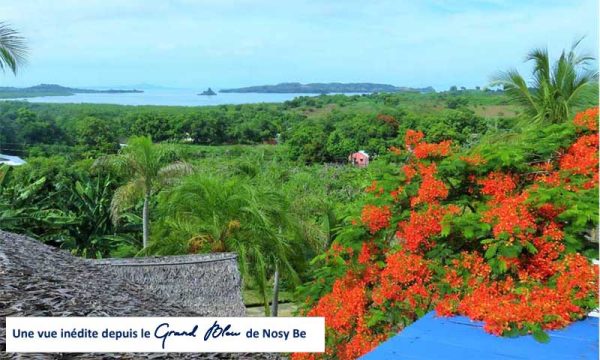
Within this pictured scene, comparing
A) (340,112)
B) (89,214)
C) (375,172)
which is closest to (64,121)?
(340,112)

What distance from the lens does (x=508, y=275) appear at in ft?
13.1

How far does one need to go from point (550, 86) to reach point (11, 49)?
A: 32.4 feet

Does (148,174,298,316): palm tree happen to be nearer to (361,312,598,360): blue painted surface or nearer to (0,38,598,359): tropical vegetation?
(0,38,598,359): tropical vegetation

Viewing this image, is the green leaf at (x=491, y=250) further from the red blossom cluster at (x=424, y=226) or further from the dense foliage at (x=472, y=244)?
the red blossom cluster at (x=424, y=226)

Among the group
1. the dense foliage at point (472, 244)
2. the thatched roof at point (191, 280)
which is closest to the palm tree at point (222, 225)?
the thatched roof at point (191, 280)

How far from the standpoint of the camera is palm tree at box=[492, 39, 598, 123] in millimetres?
10844

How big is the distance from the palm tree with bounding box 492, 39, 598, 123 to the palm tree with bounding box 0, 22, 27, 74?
885 centimetres

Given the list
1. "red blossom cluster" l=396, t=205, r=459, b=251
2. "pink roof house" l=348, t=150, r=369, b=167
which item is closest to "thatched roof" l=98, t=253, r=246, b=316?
"red blossom cluster" l=396, t=205, r=459, b=251

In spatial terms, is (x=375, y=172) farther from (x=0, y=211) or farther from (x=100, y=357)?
(x=0, y=211)

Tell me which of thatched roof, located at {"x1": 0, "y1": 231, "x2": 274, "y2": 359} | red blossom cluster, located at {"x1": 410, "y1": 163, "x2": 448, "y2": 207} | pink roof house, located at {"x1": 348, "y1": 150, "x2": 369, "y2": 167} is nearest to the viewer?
thatched roof, located at {"x1": 0, "y1": 231, "x2": 274, "y2": 359}

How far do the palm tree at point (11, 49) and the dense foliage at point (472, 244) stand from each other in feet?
32.3

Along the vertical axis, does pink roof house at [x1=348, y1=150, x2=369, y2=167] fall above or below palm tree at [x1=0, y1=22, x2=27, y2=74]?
below

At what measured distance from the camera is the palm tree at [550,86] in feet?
35.6

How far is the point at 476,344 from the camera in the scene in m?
3.01
